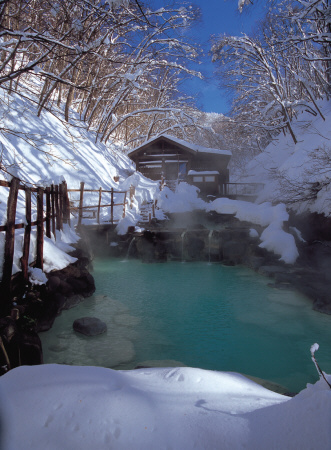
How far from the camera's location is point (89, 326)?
18.8 ft

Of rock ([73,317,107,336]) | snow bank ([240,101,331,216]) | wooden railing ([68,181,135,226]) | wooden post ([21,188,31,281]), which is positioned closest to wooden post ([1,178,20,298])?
wooden post ([21,188,31,281])

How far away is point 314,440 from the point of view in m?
1.48

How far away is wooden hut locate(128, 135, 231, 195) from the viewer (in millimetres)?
24609

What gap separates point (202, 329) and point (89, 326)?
7.94 ft

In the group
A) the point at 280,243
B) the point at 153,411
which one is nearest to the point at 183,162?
the point at 280,243

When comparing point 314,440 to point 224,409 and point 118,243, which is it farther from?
point 118,243

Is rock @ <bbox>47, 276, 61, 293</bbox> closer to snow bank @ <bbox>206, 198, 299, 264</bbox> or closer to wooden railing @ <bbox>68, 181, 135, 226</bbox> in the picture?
wooden railing @ <bbox>68, 181, 135, 226</bbox>

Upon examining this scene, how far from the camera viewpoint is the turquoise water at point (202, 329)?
4.92 m

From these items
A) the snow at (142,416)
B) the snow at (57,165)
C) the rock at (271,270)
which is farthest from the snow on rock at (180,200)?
the snow at (142,416)

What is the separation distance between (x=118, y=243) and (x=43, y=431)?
1169cm

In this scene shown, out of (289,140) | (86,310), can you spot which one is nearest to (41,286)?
(86,310)

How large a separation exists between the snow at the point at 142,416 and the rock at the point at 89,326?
3446mm

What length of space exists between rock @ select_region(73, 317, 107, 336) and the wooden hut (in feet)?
64.7

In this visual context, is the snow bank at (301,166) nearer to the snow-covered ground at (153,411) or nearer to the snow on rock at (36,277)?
the snow on rock at (36,277)
